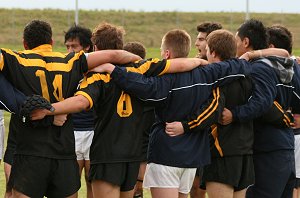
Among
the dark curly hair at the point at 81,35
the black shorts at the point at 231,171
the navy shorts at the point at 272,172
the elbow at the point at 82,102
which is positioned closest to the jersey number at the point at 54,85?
the elbow at the point at 82,102

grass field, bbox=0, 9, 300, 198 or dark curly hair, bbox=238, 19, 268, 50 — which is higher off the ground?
dark curly hair, bbox=238, 19, 268, 50

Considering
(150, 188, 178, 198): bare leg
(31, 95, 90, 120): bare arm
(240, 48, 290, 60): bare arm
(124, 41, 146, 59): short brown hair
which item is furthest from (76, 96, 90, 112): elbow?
(124, 41, 146, 59): short brown hair

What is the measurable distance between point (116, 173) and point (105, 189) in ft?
0.54

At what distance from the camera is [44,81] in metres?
6.22

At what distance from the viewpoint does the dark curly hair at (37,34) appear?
251 inches

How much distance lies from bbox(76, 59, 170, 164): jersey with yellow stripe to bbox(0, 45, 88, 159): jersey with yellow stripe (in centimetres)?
17

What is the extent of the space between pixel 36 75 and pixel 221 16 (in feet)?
150

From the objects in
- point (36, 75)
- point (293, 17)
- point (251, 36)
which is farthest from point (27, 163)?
point (293, 17)

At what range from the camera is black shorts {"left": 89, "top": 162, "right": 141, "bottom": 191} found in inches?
249

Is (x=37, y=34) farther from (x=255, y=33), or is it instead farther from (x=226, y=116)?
(x=255, y=33)

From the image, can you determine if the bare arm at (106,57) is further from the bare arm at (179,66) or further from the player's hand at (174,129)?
the player's hand at (174,129)

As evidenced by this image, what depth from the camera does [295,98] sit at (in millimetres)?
7152

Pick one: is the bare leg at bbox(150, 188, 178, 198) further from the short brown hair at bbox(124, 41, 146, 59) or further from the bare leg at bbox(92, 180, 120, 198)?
the short brown hair at bbox(124, 41, 146, 59)

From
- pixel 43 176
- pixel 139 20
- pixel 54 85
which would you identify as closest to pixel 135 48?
pixel 54 85
